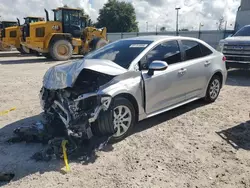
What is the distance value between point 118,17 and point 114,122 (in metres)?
58.3

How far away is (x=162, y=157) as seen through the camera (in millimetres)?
3719

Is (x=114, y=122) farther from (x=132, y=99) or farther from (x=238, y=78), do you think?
(x=238, y=78)

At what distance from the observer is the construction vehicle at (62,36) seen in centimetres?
1508

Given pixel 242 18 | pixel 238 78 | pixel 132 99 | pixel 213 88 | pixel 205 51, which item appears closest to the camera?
pixel 132 99

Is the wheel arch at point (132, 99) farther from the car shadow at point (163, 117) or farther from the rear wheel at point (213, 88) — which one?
the rear wheel at point (213, 88)

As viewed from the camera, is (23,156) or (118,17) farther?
(118,17)

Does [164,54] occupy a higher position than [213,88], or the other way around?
[164,54]

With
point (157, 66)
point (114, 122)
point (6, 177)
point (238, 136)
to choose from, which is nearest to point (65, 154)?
point (6, 177)

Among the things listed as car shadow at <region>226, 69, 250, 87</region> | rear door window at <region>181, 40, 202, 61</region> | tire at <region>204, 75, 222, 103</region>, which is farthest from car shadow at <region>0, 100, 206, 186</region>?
car shadow at <region>226, 69, 250, 87</region>

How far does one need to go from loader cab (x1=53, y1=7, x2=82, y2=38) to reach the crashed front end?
12.3m

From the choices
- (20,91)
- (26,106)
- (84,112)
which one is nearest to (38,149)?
(84,112)

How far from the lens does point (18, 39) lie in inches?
741

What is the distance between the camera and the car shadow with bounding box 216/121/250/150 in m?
4.08

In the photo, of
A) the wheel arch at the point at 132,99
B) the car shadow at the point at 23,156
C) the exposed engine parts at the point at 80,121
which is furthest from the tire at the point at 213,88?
the exposed engine parts at the point at 80,121
